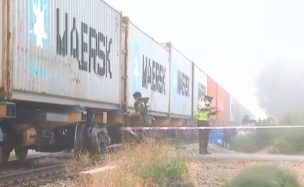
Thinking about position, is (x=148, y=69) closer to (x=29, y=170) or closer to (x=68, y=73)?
(x=68, y=73)

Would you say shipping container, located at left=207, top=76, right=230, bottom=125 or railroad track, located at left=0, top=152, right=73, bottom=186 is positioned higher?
shipping container, located at left=207, top=76, right=230, bottom=125

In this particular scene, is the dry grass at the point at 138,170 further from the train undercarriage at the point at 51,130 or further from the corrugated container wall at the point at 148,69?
the corrugated container wall at the point at 148,69

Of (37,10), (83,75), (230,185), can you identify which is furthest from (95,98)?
(230,185)

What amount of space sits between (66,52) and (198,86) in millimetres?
18303

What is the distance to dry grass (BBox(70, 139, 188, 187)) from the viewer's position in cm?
705

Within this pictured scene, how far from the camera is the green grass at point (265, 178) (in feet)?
22.9

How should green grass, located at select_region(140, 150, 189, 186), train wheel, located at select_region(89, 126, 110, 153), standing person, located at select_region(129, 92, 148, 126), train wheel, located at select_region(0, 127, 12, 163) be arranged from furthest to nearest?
standing person, located at select_region(129, 92, 148, 126), train wheel, located at select_region(89, 126, 110, 153), train wheel, located at select_region(0, 127, 12, 163), green grass, located at select_region(140, 150, 189, 186)

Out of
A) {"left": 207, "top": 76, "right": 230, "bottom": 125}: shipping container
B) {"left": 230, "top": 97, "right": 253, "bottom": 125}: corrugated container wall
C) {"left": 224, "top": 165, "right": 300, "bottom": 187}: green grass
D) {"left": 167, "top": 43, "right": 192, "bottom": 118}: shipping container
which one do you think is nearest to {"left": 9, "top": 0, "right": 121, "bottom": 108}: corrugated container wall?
{"left": 224, "top": 165, "right": 300, "bottom": 187}: green grass

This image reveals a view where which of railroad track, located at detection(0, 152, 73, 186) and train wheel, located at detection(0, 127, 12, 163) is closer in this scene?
railroad track, located at detection(0, 152, 73, 186)

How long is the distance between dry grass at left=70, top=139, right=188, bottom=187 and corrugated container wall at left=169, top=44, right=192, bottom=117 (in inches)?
523

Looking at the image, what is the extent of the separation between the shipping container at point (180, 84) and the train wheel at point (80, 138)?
8934 mm

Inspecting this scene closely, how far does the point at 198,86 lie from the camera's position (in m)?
29.5

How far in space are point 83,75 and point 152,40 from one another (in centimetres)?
683

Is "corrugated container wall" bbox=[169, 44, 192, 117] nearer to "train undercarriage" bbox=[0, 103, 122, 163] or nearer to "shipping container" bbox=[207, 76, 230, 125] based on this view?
"shipping container" bbox=[207, 76, 230, 125]
